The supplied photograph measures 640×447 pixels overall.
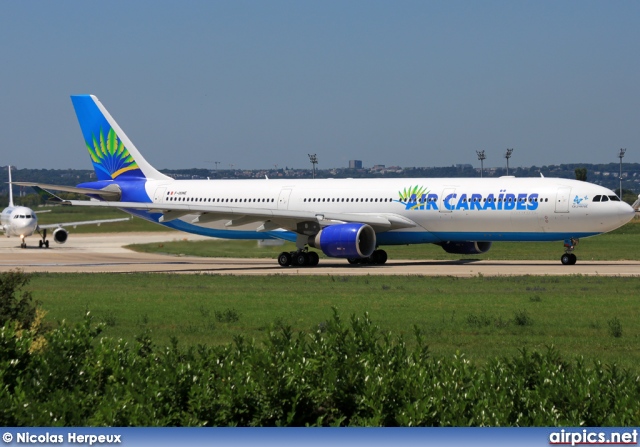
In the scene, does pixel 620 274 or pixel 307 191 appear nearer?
pixel 620 274

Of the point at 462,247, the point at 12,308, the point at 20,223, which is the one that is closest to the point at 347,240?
the point at 462,247

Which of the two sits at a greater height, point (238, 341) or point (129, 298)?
point (238, 341)

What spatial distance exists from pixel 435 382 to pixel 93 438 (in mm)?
3633

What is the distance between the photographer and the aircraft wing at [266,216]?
41.2 meters

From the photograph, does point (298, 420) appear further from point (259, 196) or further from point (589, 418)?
point (259, 196)

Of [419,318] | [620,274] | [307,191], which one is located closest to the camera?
[419,318]

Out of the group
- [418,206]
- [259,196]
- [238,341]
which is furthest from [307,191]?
[238,341]

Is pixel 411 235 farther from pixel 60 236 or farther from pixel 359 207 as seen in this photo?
pixel 60 236

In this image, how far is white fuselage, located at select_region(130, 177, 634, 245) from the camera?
38688 mm

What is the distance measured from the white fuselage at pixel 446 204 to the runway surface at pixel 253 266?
149cm

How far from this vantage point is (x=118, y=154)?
161ft

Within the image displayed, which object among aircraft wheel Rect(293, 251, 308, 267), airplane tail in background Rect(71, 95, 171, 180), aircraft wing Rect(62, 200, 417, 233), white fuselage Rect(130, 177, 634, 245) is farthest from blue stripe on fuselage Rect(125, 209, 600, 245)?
airplane tail in background Rect(71, 95, 171, 180)

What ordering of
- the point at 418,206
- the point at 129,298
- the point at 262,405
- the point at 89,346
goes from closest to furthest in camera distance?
the point at 262,405 < the point at 89,346 < the point at 129,298 < the point at 418,206

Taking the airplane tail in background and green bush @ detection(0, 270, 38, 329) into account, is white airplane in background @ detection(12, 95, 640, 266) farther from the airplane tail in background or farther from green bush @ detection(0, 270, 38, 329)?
green bush @ detection(0, 270, 38, 329)
